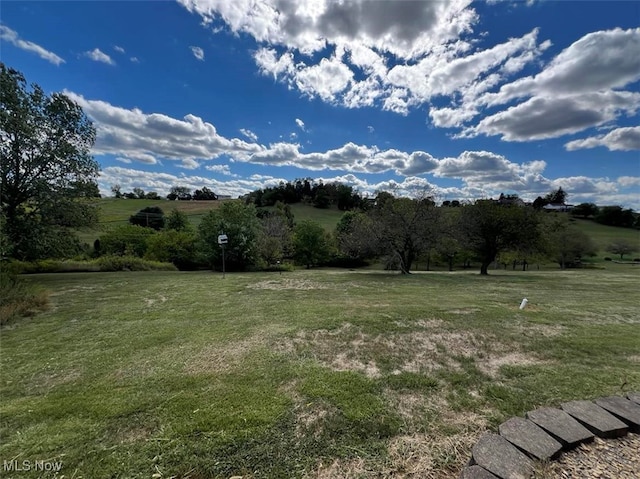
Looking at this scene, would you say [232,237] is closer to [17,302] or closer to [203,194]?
[17,302]

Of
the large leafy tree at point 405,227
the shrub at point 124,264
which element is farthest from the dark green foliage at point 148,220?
the large leafy tree at point 405,227

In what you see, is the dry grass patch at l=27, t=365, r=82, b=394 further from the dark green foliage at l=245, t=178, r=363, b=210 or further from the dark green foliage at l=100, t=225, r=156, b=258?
the dark green foliage at l=245, t=178, r=363, b=210

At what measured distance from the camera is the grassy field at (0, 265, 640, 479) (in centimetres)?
211

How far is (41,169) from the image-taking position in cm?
1158

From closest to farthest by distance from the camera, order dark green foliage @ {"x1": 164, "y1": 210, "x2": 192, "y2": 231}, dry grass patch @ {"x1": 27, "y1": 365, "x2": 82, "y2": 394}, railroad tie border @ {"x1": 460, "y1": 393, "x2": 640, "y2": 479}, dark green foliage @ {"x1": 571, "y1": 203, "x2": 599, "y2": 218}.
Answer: railroad tie border @ {"x1": 460, "y1": 393, "x2": 640, "y2": 479} < dry grass patch @ {"x1": 27, "y1": 365, "x2": 82, "y2": 394} < dark green foliage @ {"x1": 164, "y1": 210, "x2": 192, "y2": 231} < dark green foliage @ {"x1": 571, "y1": 203, "x2": 599, "y2": 218}

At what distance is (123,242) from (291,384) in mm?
29858

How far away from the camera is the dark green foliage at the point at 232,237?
18.0m

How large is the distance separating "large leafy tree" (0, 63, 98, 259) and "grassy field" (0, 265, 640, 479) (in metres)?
7.96

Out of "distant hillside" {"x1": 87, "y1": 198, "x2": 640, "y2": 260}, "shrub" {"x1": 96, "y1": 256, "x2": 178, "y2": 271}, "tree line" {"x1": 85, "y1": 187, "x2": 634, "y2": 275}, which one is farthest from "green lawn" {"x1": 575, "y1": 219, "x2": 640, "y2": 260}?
"shrub" {"x1": 96, "y1": 256, "x2": 178, "y2": 271}

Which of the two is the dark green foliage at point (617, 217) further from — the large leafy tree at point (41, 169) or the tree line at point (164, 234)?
the large leafy tree at point (41, 169)

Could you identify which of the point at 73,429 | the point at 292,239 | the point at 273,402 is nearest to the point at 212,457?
the point at 273,402

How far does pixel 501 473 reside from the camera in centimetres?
171

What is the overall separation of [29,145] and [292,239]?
77.7 feet
